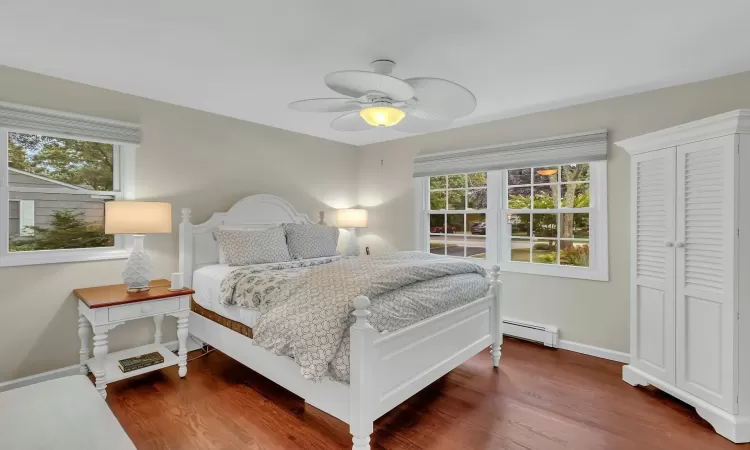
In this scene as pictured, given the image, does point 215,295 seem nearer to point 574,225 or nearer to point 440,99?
point 440,99

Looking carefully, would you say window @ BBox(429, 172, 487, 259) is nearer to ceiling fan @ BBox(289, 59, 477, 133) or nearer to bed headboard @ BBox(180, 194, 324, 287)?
bed headboard @ BBox(180, 194, 324, 287)

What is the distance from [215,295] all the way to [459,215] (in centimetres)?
267

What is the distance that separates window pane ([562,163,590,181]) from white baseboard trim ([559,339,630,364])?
1.51 metres

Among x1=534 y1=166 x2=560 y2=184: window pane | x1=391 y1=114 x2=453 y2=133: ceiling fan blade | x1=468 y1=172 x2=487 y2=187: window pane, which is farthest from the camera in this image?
x1=468 y1=172 x2=487 y2=187: window pane

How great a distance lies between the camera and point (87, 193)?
9.59ft

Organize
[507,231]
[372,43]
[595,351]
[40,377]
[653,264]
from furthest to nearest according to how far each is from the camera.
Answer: [507,231] → [595,351] → [40,377] → [653,264] → [372,43]

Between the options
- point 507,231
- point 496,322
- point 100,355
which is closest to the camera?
point 100,355

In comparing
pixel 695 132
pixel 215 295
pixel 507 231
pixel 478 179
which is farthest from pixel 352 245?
pixel 695 132

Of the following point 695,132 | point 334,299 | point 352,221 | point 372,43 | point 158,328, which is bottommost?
point 158,328

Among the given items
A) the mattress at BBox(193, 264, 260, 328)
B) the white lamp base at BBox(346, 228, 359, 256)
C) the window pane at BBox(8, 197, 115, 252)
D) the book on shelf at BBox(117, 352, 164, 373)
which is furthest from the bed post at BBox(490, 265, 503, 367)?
the window pane at BBox(8, 197, 115, 252)

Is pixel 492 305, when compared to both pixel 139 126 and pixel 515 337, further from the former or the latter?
pixel 139 126

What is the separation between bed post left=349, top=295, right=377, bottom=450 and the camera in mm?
1788

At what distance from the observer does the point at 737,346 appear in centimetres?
210

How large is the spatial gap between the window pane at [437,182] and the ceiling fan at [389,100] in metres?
1.82
